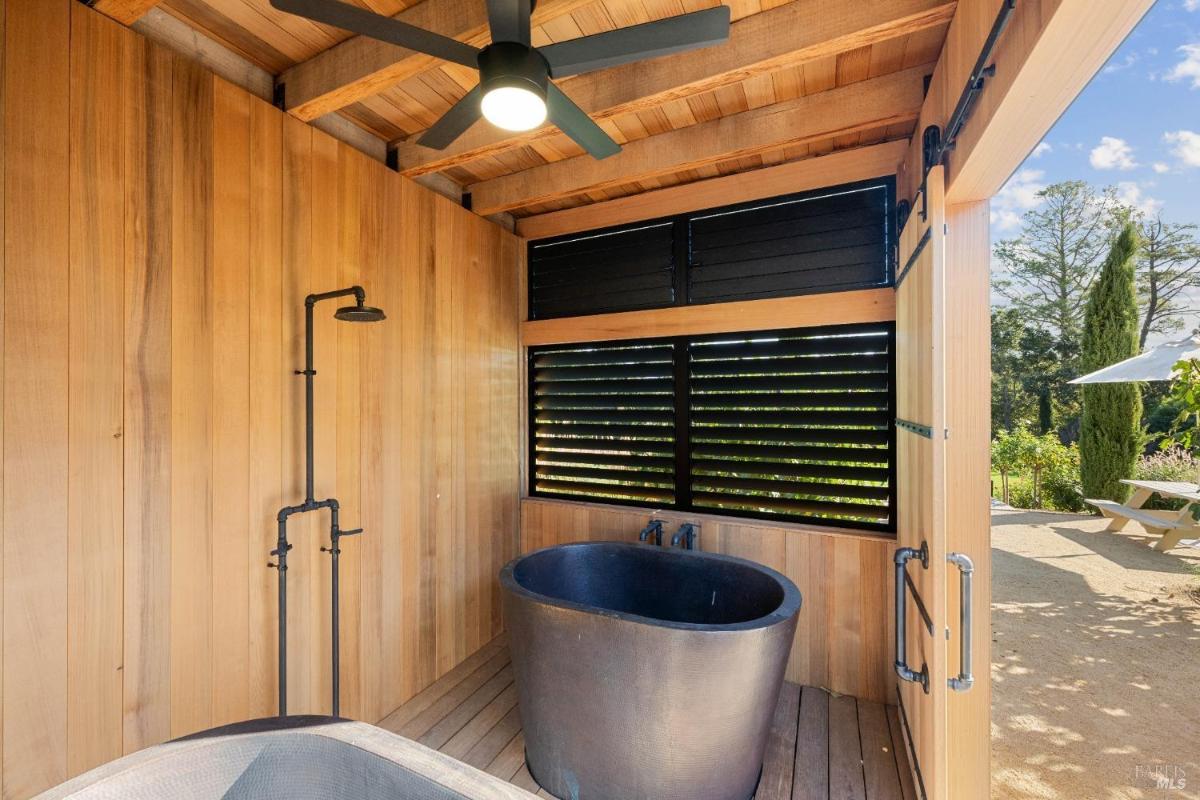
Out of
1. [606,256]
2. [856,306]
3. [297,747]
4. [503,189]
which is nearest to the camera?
[297,747]

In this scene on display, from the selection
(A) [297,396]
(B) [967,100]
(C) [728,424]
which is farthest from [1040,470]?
(A) [297,396]

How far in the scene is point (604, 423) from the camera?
3.15 meters

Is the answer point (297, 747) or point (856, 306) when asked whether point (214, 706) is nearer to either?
point (297, 747)

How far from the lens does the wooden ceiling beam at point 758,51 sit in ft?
4.86

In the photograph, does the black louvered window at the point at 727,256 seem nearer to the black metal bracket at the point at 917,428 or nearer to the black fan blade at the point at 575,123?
the black metal bracket at the point at 917,428

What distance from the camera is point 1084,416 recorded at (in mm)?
6312

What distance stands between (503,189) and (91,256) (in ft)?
6.01

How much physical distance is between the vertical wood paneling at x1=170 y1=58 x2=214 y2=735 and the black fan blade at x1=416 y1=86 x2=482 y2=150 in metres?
0.83

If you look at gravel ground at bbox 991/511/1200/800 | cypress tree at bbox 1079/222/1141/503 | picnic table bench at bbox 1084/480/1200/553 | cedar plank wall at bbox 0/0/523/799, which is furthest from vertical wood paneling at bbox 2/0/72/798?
cypress tree at bbox 1079/222/1141/503

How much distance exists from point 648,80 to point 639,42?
770mm

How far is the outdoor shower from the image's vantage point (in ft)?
5.88

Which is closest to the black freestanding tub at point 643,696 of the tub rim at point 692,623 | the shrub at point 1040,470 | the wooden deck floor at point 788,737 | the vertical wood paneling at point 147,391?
the tub rim at point 692,623

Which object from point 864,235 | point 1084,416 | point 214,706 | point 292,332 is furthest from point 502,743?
point 1084,416

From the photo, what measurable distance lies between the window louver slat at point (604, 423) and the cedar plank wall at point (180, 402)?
2.98ft
